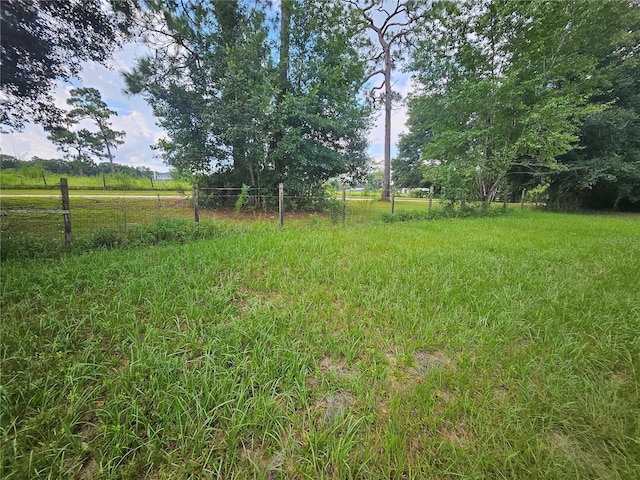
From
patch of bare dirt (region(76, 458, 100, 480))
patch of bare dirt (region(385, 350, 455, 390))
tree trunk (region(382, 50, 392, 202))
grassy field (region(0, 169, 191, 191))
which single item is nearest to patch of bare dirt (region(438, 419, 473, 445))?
Result: patch of bare dirt (region(385, 350, 455, 390))

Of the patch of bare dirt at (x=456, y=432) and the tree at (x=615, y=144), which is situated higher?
the tree at (x=615, y=144)

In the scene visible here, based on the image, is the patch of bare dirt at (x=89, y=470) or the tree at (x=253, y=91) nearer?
the patch of bare dirt at (x=89, y=470)

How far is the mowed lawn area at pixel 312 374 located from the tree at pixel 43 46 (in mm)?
2396

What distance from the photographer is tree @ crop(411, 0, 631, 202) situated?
24.7ft

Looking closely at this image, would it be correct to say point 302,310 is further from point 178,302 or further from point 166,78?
point 166,78

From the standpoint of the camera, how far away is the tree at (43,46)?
2868mm

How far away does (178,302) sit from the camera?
2100 millimetres

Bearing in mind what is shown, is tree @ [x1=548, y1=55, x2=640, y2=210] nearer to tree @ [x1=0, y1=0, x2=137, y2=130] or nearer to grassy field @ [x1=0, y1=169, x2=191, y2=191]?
tree @ [x1=0, y1=0, x2=137, y2=130]

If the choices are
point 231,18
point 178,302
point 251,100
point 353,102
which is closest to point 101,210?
point 178,302

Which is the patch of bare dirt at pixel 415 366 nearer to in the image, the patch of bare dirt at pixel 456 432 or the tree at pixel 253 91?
the patch of bare dirt at pixel 456 432

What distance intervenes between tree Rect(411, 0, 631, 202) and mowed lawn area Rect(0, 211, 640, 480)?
7.26 meters

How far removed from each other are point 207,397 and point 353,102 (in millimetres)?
9945

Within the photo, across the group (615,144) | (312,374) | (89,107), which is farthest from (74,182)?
(615,144)

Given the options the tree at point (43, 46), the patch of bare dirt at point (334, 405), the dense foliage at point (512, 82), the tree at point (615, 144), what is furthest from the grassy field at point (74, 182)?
the tree at point (615, 144)
